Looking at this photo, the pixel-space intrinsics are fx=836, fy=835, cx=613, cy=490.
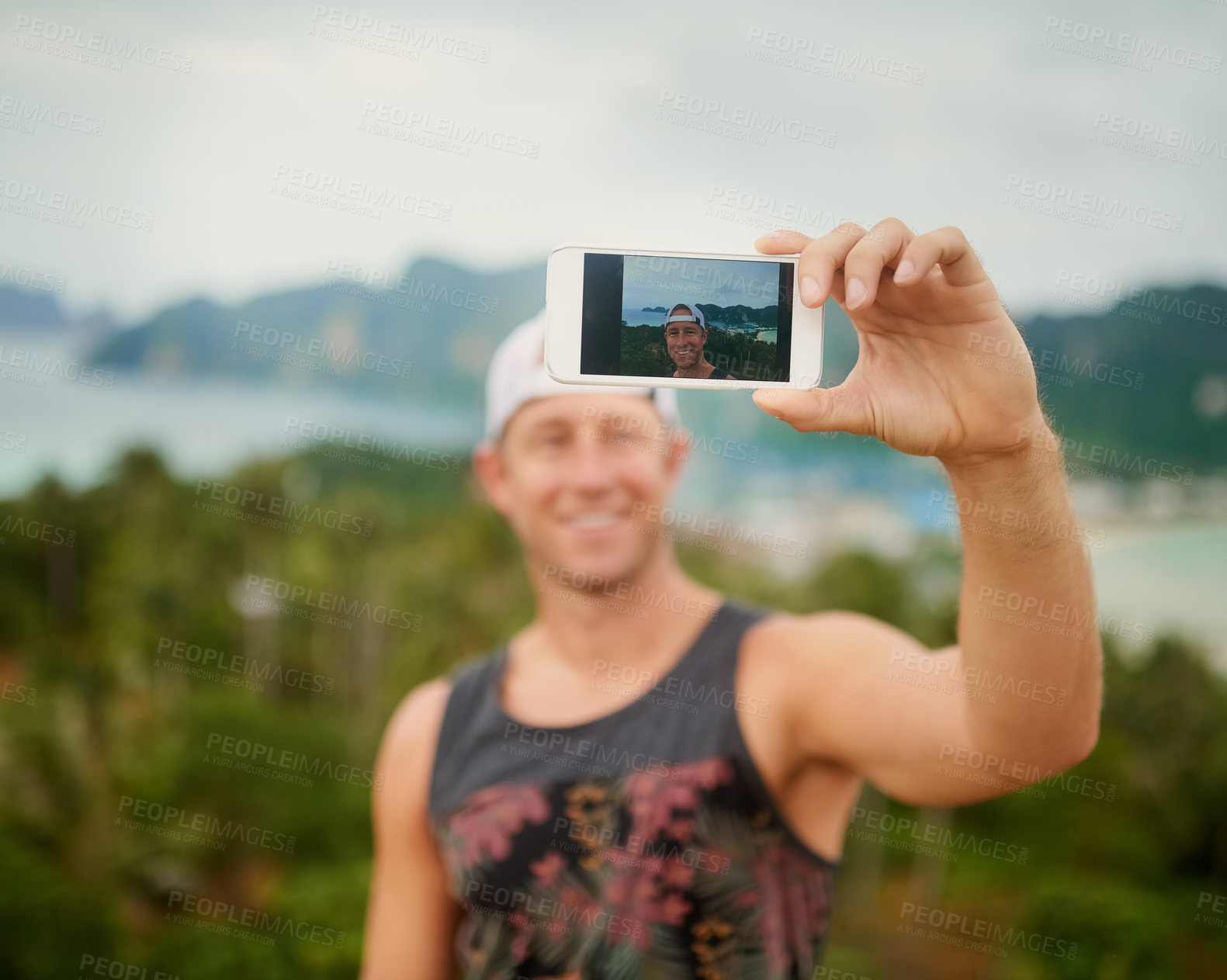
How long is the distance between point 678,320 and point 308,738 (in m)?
7.12

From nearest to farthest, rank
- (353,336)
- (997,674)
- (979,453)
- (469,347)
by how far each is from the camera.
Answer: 1. (979,453)
2. (997,674)
3. (353,336)
4. (469,347)

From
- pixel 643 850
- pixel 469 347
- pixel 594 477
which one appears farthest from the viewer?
pixel 469 347

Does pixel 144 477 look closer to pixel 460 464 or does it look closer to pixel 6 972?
pixel 460 464

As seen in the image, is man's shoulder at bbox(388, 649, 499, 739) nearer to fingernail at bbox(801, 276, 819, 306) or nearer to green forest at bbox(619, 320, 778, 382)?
green forest at bbox(619, 320, 778, 382)

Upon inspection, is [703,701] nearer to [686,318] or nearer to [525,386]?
[525,386]

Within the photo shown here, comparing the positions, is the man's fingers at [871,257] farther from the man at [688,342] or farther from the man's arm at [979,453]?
the man at [688,342]

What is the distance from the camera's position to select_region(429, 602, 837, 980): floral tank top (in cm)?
175

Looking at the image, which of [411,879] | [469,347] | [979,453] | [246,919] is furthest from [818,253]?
[246,919]

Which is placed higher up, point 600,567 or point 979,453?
point 979,453

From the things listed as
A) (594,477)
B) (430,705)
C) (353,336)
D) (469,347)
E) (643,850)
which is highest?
(469,347)

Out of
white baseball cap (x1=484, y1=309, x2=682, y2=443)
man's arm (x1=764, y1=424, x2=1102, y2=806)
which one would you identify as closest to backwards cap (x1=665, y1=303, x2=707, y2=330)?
man's arm (x1=764, y1=424, x2=1102, y2=806)

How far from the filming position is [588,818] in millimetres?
1816

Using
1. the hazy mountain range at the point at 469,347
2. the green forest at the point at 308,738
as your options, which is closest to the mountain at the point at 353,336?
the hazy mountain range at the point at 469,347

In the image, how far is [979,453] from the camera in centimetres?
115
